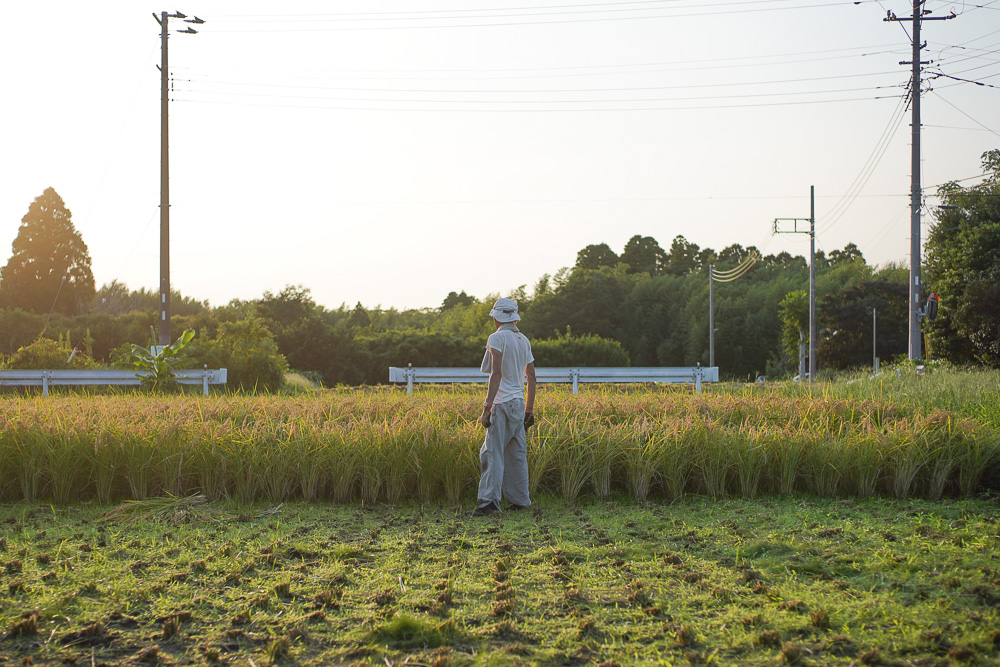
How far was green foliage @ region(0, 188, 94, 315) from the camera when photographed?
44.8 meters

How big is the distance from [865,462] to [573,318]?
195 ft

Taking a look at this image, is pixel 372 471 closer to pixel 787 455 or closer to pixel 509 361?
pixel 509 361

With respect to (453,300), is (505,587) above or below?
below

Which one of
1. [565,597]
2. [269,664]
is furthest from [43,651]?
[565,597]

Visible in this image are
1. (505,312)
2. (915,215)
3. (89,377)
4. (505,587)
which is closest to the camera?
(505,587)

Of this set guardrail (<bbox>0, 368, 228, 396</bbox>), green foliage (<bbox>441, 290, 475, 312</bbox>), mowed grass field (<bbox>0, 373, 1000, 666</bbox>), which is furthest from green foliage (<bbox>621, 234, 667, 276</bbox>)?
mowed grass field (<bbox>0, 373, 1000, 666</bbox>)

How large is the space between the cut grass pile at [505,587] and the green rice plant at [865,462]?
0.73 meters


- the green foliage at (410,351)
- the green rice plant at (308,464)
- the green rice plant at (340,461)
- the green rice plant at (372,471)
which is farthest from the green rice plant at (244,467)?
the green foliage at (410,351)

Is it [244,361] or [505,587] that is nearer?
[505,587]

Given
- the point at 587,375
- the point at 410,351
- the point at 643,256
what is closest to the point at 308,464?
the point at 587,375

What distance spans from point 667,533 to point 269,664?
121 inches

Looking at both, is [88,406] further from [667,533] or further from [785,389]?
[785,389]

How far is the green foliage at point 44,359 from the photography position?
16734 mm

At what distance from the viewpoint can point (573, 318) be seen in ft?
217
